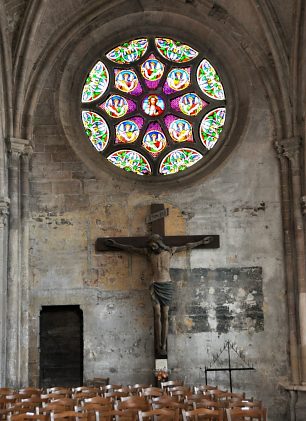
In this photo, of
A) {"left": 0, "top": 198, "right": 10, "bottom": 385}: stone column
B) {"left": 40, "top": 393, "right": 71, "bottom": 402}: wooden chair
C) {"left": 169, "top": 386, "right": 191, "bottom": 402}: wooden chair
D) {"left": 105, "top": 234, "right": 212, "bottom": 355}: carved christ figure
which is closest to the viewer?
{"left": 40, "top": 393, "right": 71, "bottom": 402}: wooden chair

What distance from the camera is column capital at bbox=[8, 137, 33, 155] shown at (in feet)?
49.0

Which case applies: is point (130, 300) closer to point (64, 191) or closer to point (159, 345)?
point (159, 345)

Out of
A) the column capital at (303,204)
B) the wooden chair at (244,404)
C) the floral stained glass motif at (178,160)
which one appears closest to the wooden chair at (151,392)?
the wooden chair at (244,404)

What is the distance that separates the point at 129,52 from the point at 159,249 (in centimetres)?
474

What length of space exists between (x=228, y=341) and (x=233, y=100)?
16.4 feet

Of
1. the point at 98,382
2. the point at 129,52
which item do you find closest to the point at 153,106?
the point at 129,52

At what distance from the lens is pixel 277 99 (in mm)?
15547

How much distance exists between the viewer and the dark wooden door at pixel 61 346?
14.9 m

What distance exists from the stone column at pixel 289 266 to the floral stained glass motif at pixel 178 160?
5.99 ft

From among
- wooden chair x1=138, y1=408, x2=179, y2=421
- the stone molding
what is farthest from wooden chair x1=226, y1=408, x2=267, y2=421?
the stone molding

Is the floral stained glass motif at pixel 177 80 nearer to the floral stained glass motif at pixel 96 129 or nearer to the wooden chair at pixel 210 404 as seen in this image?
the floral stained glass motif at pixel 96 129

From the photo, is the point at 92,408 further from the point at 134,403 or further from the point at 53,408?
the point at 134,403

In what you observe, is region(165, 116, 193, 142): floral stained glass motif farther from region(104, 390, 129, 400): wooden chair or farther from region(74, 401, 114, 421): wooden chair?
region(74, 401, 114, 421): wooden chair

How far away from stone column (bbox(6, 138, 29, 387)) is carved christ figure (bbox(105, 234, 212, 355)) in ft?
8.18
